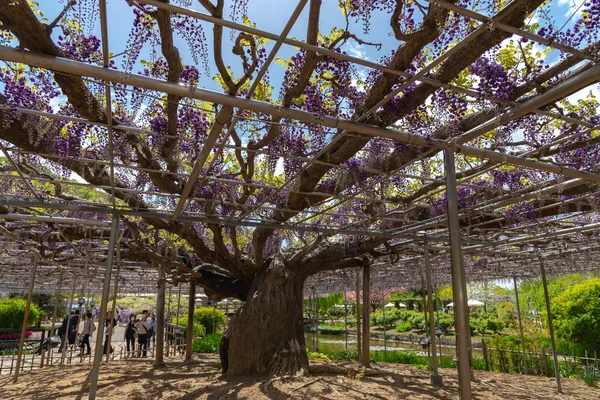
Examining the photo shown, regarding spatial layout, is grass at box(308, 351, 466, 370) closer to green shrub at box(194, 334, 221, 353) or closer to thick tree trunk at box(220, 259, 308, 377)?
thick tree trunk at box(220, 259, 308, 377)

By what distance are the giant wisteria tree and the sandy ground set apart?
0.64 m

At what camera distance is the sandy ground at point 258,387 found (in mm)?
5082

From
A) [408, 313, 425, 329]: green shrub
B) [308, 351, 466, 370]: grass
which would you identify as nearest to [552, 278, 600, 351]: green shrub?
[308, 351, 466, 370]: grass

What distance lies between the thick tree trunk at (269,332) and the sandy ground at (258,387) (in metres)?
0.31

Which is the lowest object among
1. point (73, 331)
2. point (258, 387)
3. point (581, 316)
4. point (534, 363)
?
point (534, 363)

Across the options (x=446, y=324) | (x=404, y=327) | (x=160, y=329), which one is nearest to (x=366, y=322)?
(x=160, y=329)

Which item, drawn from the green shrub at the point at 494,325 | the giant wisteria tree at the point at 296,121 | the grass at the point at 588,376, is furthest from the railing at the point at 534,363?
the green shrub at the point at 494,325

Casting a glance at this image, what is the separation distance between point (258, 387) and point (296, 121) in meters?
3.46

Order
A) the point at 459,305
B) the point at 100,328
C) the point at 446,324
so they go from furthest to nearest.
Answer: the point at 446,324 < the point at 100,328 < the point at 459,305

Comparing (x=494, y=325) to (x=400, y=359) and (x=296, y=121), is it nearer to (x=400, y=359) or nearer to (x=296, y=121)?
(x=400, y=359)

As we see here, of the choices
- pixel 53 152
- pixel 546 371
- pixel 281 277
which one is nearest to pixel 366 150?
pixel 53 152

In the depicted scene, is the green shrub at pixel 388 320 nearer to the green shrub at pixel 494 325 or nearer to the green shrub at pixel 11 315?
the green shrub at pixel 494 325

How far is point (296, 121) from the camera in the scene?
13.1 ft

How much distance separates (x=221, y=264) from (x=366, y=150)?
13.1 feet
